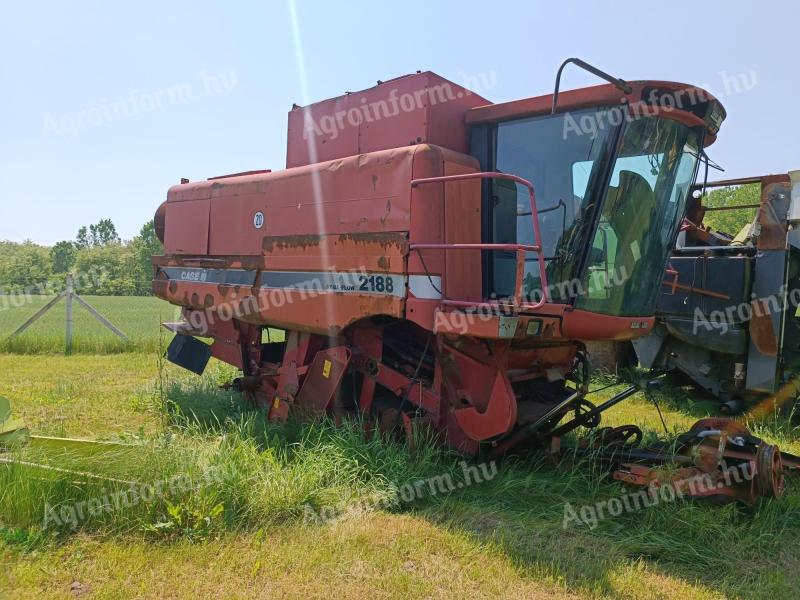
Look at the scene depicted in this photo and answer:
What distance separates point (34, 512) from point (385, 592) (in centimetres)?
205

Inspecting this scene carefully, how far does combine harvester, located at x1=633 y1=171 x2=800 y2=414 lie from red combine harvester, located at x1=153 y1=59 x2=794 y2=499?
202 cm

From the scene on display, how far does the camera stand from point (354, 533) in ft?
11.2

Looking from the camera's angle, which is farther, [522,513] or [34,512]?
[522,513]

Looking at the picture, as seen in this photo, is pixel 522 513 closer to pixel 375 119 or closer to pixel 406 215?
pixel 406 215

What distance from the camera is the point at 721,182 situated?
20.1 feet

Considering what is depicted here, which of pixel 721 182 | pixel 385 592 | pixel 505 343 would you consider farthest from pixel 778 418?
pixel 385 592

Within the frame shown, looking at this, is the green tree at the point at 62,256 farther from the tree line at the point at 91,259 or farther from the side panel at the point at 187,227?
the side panel at the point at 187,227

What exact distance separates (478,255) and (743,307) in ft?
11.9

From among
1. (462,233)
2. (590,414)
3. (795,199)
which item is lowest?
(590,414)

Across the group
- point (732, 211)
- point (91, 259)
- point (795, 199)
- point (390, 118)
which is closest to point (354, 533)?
point (390, 118)

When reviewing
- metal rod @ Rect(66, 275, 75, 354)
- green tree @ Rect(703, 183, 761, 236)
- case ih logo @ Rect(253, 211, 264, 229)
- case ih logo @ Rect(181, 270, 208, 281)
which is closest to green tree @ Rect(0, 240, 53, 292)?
metal rod @ Rect(66, 275, 75, 354)

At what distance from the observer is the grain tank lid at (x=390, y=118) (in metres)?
4.58

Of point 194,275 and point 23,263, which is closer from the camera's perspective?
point 194,275

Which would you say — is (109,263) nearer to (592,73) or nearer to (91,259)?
(91,259)
